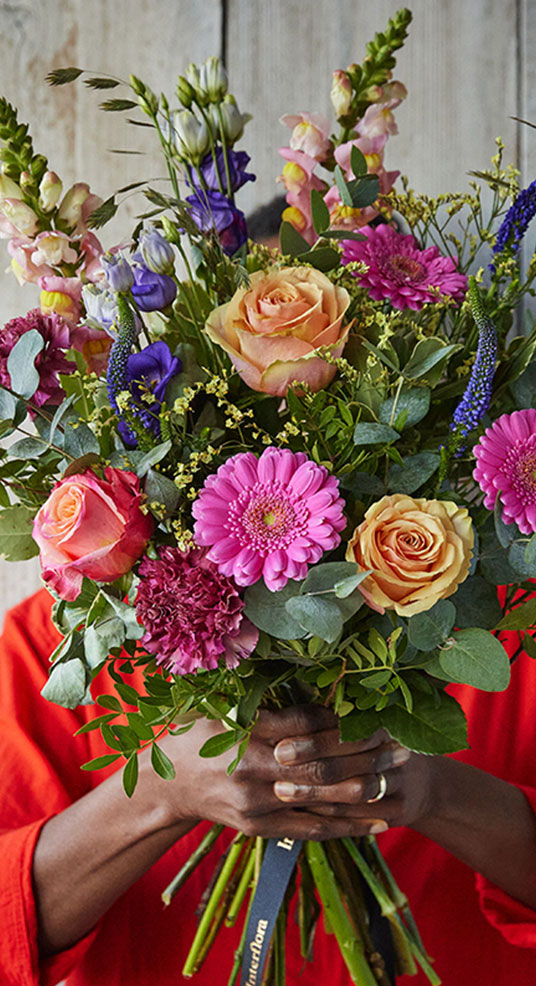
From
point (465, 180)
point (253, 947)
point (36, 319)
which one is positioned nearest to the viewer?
point (36, 319)

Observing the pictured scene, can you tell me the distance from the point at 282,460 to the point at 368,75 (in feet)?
1.09

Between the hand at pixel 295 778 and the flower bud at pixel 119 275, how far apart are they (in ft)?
1.02

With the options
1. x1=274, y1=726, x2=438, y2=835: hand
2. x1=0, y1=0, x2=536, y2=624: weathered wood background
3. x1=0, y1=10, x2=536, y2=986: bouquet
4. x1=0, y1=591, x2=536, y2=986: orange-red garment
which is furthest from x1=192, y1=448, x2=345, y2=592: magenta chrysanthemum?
x1=0, y1=0, x2=536, y2=624: weathered wood background

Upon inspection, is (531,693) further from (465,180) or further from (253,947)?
(465,180)

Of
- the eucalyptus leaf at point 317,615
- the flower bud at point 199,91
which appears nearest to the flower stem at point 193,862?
the eucalyptus leaf at point 317,615

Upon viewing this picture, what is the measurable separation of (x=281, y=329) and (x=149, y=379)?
8 centimetres

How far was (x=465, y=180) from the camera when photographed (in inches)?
41.1

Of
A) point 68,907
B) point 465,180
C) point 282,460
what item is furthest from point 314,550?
point 465,180

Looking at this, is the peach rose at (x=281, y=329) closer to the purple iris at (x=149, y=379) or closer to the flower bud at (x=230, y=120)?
the purple iris at (x=149, y=379)

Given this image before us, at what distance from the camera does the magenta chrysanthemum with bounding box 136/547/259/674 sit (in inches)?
17.6

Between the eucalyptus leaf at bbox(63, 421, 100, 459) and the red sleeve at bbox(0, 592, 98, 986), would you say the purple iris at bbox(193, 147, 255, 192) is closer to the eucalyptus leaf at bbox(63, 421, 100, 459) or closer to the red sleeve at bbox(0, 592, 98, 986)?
the eucalyptus leaf at bbox(63, 421, 100, 459)

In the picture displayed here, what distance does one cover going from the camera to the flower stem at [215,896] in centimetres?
70

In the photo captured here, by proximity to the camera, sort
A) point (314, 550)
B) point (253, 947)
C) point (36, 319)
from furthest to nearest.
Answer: point (253, 947) → point (36, 319) → point (314, 550)

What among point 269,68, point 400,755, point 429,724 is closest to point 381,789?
point 400,755
